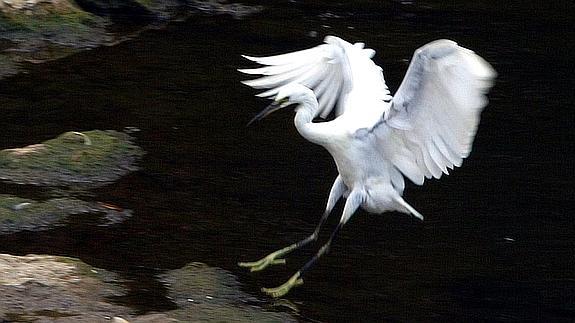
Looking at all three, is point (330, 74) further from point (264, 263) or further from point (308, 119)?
point (264, 263)

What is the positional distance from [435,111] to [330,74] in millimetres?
1315

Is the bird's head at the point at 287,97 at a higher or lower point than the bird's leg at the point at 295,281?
higher

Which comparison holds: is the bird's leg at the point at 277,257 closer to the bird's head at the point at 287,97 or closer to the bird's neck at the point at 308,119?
the bird's neck at the point at 308,119

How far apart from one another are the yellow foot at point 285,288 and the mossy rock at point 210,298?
11 cm

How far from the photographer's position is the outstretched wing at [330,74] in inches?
250

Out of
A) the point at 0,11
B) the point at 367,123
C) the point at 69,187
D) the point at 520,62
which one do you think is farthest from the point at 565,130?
the point at 0,11

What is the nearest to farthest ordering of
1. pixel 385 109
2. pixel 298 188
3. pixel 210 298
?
pixel 210 298
pixel 385 109
pixel 298 188

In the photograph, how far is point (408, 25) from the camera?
11.2 metres

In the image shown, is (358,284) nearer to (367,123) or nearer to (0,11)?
(367,123)

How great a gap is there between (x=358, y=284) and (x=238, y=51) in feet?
14.8

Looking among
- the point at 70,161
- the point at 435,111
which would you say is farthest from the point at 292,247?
the point at 70,161

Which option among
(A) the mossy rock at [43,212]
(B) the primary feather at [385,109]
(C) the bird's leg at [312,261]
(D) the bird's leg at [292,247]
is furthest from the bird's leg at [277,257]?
(A) the mossy rock at [43,212]

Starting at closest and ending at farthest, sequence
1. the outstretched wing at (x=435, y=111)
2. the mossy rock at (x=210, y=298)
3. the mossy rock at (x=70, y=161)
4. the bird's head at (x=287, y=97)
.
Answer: the outstretched wing at (x=435, y=111)
the mossy rock at (x=210, y=298)
the bird's head at (x=287, y=97)
the mossy rock at (x=70, y=161)

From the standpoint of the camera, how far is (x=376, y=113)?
6.14 meters
